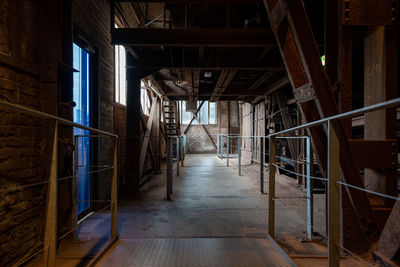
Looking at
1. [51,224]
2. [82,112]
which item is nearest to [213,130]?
[82,112]

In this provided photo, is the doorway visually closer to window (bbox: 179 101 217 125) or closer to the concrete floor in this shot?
the concrete floor

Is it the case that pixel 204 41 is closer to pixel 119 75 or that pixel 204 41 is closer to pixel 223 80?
pixel 223 80

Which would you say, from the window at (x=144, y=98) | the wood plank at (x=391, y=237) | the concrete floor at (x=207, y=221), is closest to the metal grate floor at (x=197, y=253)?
the concrete floor at (x=207, y=221)

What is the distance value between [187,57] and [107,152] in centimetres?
228

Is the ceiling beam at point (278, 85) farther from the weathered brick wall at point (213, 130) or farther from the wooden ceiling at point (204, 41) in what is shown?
the weathered brick wall at point (213, 130)

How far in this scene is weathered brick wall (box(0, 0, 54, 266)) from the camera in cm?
171

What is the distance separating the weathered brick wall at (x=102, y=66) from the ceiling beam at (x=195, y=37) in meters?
0.34

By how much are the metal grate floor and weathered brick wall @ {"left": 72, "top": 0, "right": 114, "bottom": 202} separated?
1.57 meters

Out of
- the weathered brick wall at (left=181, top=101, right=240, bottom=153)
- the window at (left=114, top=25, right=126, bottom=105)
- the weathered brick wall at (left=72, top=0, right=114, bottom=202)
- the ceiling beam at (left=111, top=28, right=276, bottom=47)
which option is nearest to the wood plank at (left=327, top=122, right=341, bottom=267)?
the ceiling beam at (left=111, top=28, right=276, bottom=47)

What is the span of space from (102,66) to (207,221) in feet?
9.55

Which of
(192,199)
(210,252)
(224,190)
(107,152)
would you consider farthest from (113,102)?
(210,252)

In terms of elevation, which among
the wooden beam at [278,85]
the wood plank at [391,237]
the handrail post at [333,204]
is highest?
the wooden beam at [278,85]

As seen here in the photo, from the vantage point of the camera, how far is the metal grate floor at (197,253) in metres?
1.86

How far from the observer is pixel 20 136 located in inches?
73.9
